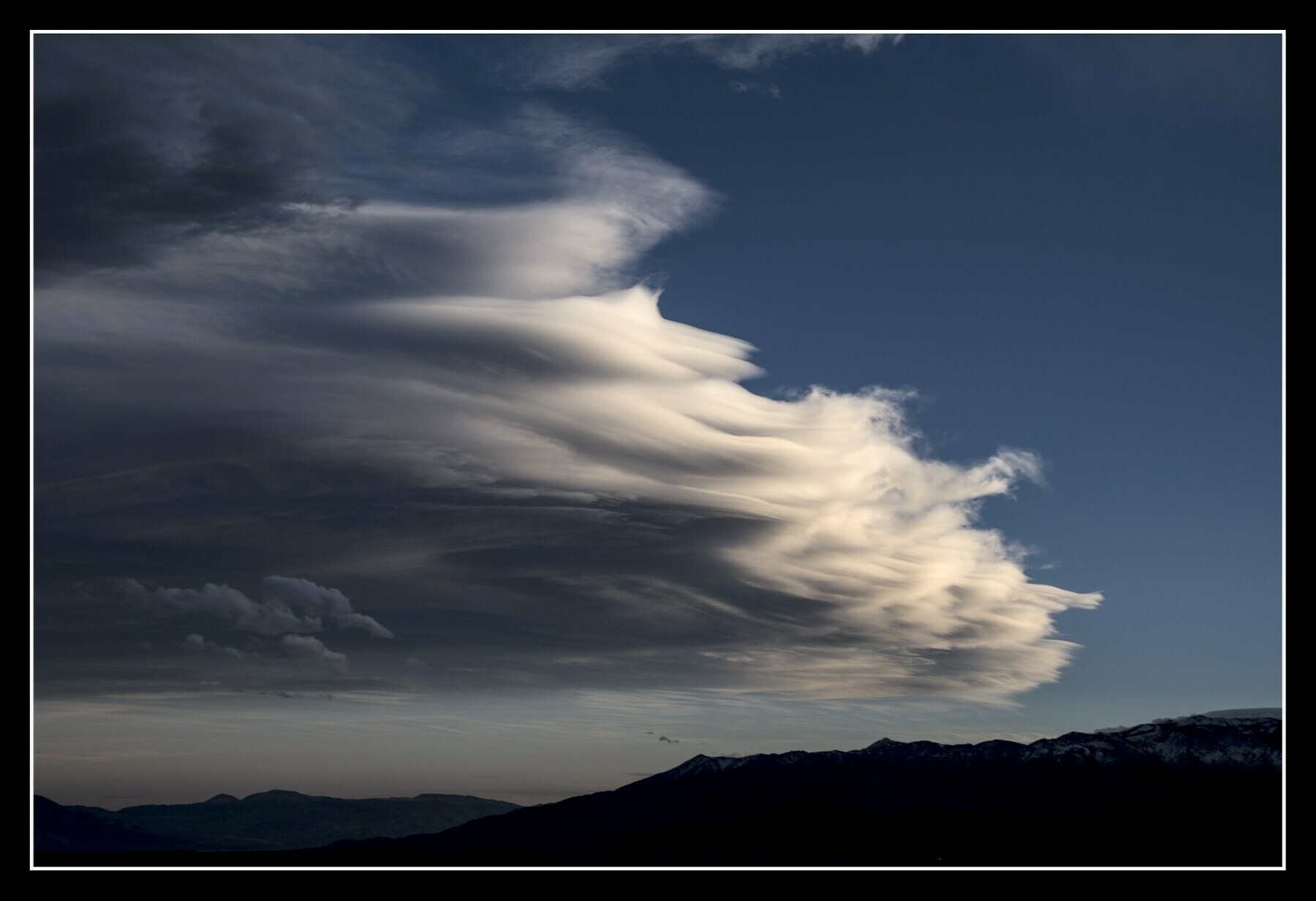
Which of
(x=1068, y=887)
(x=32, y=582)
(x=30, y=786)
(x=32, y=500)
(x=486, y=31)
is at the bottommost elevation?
(x=1068, y=887)

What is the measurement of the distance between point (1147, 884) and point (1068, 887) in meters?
4.21

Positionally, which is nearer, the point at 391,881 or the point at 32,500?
the point at 32,500

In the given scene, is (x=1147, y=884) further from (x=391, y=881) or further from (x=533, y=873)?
(x=391, y=881)

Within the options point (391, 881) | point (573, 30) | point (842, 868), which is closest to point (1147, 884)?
point (842, 868)

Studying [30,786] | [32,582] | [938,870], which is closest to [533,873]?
[938,870]

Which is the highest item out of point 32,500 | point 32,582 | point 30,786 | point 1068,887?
point 32,500

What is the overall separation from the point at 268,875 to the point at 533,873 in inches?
556

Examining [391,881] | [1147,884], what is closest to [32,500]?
[391,881]

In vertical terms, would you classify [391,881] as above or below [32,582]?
below

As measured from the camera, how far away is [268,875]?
196 ft

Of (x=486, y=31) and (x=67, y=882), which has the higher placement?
(x=486, y=31)

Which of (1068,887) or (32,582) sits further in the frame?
(1068,887)

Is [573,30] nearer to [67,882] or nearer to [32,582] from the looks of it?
[32,582]

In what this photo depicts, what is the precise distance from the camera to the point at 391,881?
198 feet
